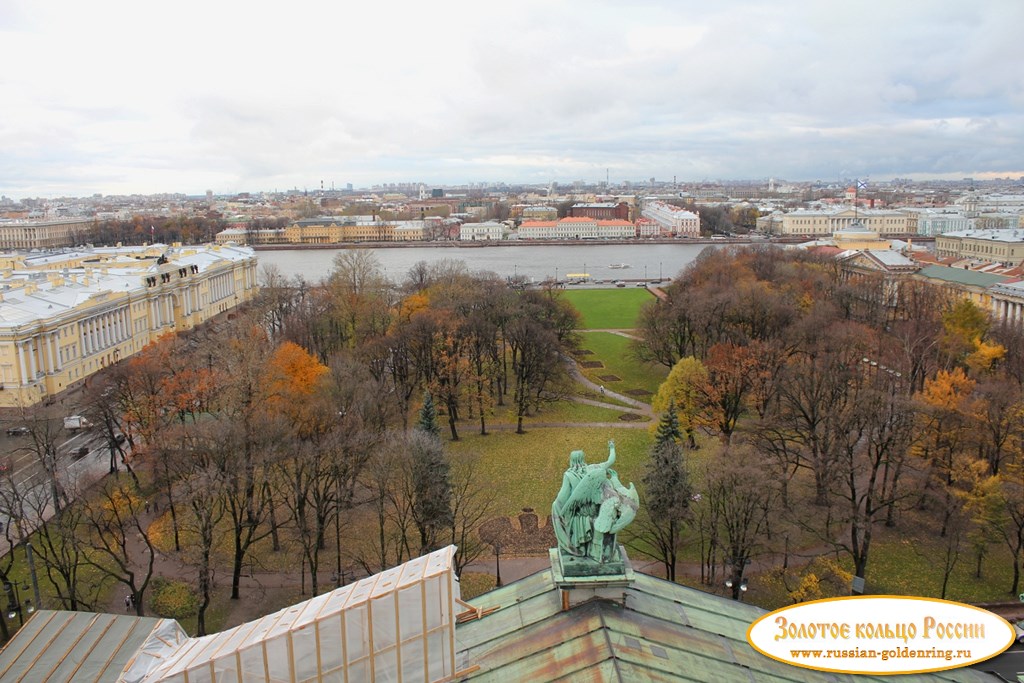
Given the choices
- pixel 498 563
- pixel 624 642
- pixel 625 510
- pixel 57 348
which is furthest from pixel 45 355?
pixel 624 642

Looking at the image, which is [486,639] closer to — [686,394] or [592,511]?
[592,511]

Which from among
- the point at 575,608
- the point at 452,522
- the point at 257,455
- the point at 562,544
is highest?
the point at 562,544

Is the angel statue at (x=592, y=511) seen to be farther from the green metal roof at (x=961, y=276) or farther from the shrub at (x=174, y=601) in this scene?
the green metal roof at (x=961, y=276)

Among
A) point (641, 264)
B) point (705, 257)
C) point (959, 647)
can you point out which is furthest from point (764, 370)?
point (641, 264)

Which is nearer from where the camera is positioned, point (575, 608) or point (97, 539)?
point (575, 608)

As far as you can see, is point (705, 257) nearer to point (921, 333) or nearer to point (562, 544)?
point (921, 333)

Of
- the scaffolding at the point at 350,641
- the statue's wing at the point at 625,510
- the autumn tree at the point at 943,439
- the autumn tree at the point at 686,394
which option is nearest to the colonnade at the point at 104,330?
the autumn tree at the point at 686,394

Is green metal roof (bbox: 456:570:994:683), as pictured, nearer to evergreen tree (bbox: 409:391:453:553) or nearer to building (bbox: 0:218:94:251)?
evergreen tree (bbox: 409:391:453:553)
